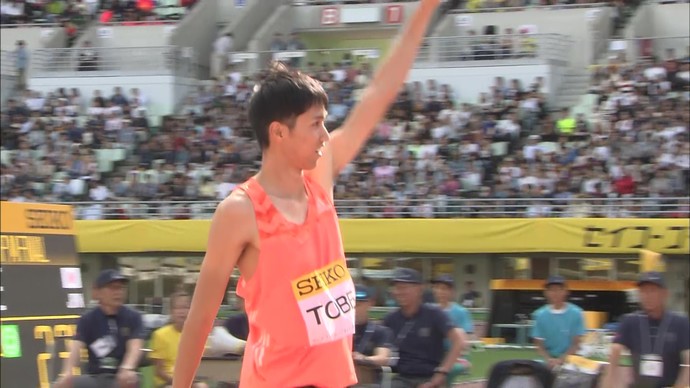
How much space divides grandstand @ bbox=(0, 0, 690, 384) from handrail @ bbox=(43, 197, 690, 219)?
1.7 inches

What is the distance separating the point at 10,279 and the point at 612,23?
23.2 m

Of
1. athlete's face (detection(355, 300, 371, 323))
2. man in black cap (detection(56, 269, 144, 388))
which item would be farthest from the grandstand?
man in black cap (detection(56, 269, 144, 388))

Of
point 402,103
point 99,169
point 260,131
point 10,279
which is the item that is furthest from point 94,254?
Result: point 260,131

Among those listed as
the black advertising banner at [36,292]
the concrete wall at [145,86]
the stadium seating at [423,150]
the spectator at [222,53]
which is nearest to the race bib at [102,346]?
the black advertising banner at [36,292]

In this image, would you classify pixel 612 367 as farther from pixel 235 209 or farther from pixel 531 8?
pixel 531 8

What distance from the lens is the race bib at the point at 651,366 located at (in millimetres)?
8312

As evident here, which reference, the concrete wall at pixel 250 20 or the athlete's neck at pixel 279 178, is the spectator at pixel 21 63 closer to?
the concrete wall at pixel 250 20

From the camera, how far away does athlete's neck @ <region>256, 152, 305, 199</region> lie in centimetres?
312

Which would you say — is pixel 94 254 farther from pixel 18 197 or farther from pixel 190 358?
pixel 190 358

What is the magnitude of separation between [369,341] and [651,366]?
6.52 feet

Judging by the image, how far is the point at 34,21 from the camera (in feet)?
116

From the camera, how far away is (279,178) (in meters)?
3.13

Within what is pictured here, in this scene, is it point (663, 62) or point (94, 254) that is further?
point (94, 254)

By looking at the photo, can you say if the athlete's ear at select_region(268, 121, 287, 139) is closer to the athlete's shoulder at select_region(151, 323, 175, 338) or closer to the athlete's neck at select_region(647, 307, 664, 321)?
the athlete's neck at select_region(647, 307, 664, 321)
